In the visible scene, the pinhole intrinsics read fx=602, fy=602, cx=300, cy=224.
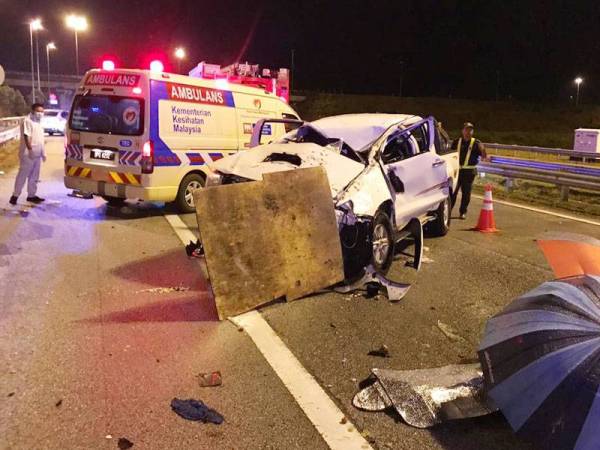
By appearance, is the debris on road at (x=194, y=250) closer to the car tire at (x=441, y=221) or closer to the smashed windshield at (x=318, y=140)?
the smashed windshield at (x=318, y=140)

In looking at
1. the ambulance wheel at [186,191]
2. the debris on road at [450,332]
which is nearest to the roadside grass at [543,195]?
the ambulance wheel at [186,191]

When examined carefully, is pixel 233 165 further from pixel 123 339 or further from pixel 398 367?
pixel 398 367

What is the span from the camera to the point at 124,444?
3.15 m

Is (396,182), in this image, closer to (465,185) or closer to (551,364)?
(465,185)

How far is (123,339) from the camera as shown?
463cm

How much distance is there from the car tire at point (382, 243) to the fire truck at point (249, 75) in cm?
1176

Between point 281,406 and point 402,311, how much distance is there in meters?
2.10

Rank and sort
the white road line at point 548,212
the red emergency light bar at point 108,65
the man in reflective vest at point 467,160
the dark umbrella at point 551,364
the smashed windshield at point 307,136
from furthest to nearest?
the man in reflective vest at point 467,160
the white road line at point 548,212
the red emergency light bar at point 108,65
the smashed windshield at point 307,136
the dark umbrella at point 551,364

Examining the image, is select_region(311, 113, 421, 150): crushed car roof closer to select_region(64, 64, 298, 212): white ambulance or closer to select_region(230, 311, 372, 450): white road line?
select_region(230, 311, 372, 450): white road line

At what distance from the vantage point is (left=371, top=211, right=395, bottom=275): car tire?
6211 mm

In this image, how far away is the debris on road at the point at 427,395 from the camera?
3.46 meters

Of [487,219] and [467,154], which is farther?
[467,154]

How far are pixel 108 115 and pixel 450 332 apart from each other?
6.72 metres

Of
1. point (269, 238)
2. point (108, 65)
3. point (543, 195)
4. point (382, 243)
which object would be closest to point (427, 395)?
point (269, 238)
